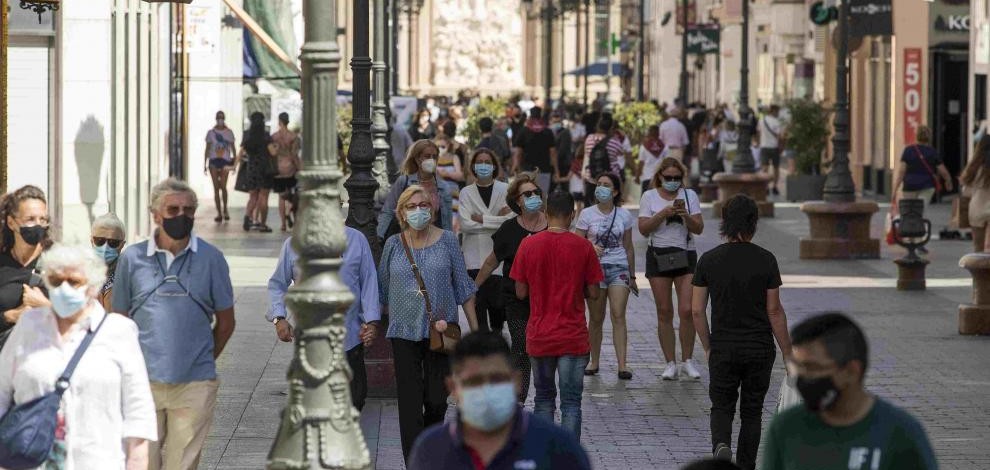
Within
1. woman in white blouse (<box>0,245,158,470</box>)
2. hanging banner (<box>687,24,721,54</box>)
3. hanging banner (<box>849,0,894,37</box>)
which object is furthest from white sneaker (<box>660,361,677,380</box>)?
hanging banner (<box>687,24,721,54</box>)

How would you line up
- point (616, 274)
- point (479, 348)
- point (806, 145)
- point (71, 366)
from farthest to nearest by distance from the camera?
point (806, 145), point (616, 274), point (71, 366), point (479, 348)

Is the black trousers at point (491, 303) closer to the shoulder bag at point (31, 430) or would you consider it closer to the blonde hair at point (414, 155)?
the blonde hair at point (414, 155)

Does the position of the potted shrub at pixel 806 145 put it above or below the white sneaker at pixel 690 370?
above

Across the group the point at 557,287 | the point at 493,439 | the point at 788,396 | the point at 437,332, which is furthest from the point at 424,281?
the point at 493,439

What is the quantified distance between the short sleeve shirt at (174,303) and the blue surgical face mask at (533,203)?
163 inches

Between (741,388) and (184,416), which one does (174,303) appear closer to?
(184,416)

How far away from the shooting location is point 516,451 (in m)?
5.87

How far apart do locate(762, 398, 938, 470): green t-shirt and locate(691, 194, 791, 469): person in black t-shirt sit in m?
4.62

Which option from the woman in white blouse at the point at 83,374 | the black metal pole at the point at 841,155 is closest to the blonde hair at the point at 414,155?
the woman in white blouse at the point at 83,374

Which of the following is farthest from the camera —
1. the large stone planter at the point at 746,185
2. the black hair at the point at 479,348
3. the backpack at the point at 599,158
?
the large stone planter at the point at 746,185

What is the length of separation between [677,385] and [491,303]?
178 centimetres

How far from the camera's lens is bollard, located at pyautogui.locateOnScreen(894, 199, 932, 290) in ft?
72.4

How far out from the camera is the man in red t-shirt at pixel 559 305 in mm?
11578

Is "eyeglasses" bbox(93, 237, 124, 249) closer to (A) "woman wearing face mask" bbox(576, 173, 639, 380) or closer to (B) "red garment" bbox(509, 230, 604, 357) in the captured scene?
(B) "red garment" bbox(509, 230, 604, 357)
